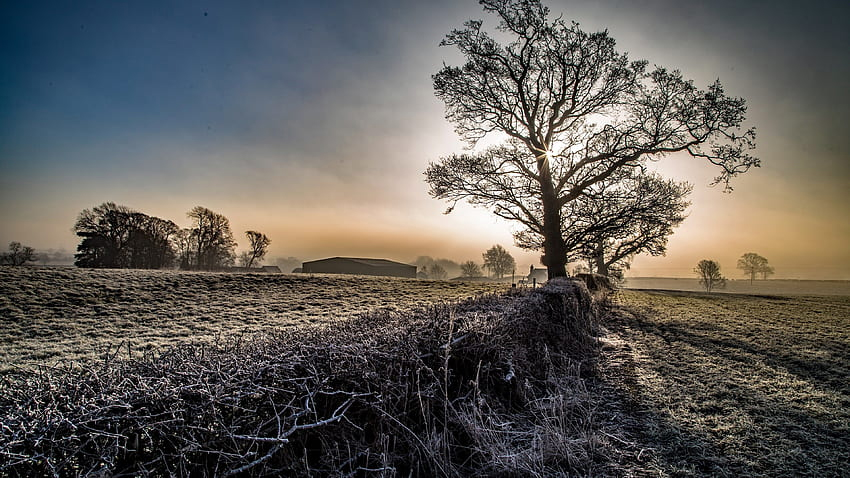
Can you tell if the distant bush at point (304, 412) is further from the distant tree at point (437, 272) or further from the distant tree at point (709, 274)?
the distant tree at point (437, 272)

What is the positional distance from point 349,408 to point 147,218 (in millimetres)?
49126

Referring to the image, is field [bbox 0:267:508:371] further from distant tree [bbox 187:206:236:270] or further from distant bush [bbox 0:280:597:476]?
distant tree [bbox 187:206:236:270]

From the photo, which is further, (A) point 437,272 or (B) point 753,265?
(A) point 437,272

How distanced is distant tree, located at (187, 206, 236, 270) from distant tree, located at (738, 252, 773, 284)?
291 feet

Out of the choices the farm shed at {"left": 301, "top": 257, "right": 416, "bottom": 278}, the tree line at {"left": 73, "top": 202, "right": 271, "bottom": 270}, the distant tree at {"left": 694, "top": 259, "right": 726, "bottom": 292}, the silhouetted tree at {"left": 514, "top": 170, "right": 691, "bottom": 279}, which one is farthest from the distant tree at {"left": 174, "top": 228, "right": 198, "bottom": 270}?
the distant tree at {"left": 694, "top": 259, "right": 726, "bottom": 292}

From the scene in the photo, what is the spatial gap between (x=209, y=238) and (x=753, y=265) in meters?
92.6

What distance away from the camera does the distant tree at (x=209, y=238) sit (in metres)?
45.0

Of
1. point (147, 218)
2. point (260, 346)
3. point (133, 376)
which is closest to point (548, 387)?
point (260, 346)

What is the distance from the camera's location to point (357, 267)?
214 ft

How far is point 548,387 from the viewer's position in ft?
14.2

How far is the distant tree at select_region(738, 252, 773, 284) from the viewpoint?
207 ft

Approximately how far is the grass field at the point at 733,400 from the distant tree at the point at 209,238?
49604mm

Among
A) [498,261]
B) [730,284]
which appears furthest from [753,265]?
[498,261]

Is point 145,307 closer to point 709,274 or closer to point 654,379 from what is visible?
point 654,379
